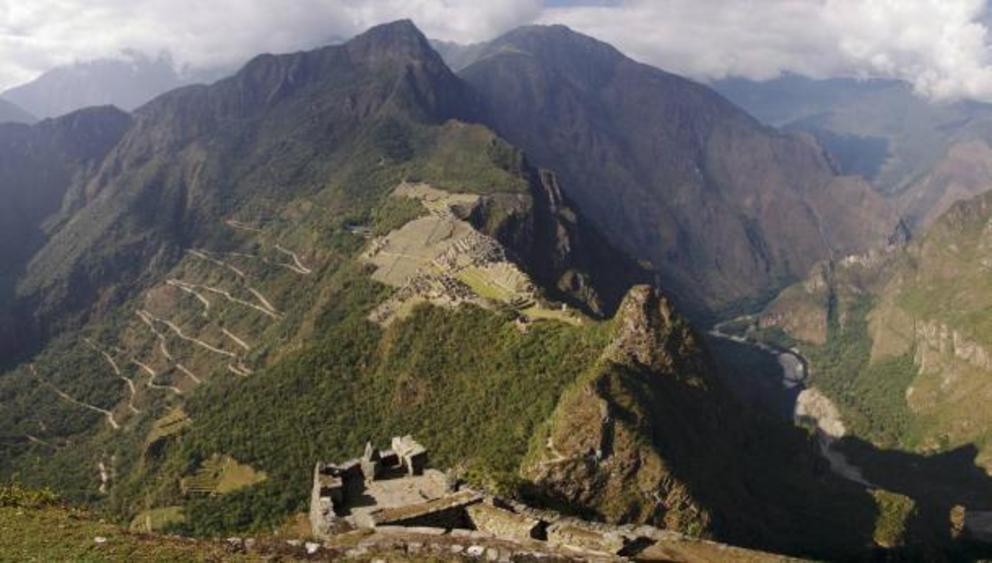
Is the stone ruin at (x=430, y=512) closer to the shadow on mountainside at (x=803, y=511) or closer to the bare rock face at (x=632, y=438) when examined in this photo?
the bare rock face at (x=632, y=438)

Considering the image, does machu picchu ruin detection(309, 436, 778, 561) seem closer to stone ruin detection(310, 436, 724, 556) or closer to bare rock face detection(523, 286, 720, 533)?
stone ruin detection(310, 436, 724, 556)

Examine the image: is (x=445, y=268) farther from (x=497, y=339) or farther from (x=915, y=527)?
(x=915, y=527)

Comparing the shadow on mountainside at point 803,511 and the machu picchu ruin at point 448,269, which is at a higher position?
the machu picchu ruin at point 448,269

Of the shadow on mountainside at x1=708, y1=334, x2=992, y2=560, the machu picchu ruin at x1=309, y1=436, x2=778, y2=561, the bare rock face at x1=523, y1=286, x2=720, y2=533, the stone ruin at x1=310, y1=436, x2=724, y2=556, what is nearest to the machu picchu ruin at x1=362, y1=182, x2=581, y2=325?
the bare rock face at x1=523, y1=286, x2=720, y2=533

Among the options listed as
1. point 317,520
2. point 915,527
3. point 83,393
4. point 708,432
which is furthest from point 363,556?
point 83,393

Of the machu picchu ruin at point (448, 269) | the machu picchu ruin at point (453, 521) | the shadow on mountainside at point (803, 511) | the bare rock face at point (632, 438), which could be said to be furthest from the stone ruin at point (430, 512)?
the machu picchu ruin at point (448, 269)

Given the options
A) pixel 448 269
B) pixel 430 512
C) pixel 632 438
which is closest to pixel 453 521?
pixel 430 512
